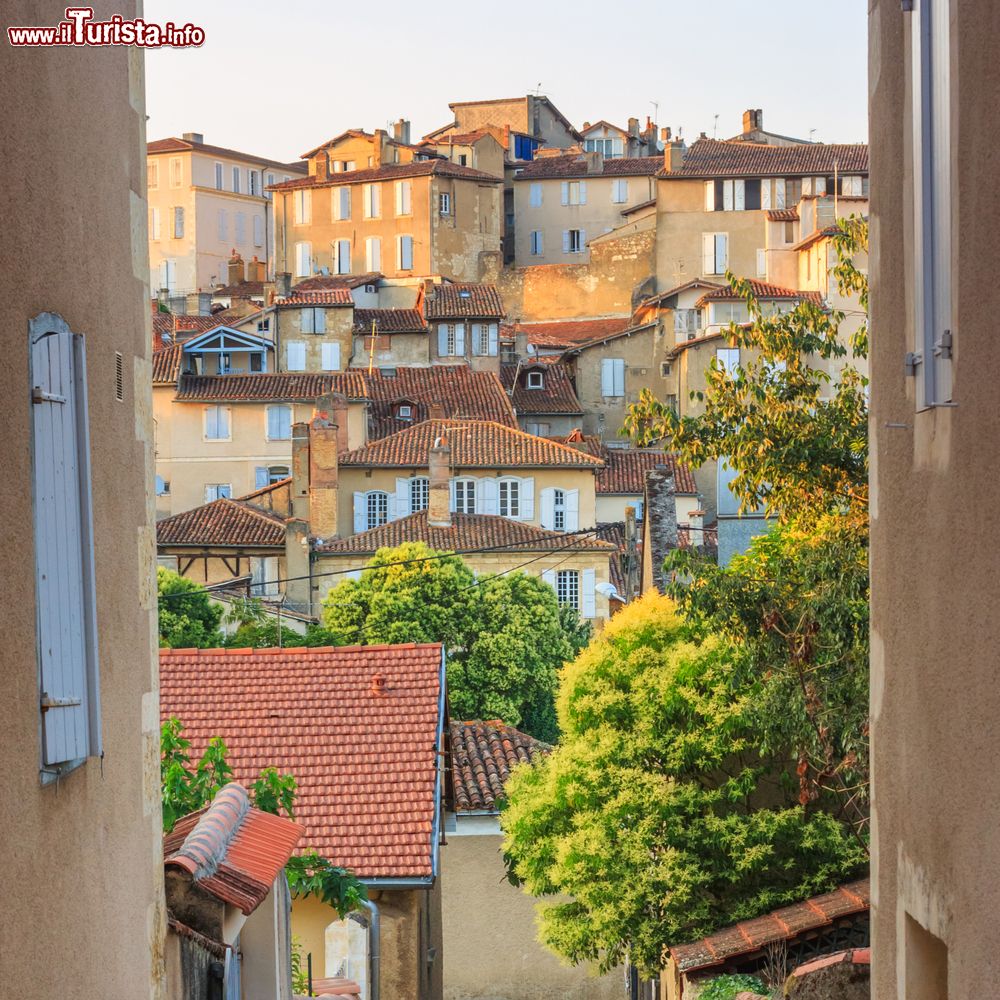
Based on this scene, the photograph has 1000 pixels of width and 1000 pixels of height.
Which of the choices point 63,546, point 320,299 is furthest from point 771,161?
point 63,546

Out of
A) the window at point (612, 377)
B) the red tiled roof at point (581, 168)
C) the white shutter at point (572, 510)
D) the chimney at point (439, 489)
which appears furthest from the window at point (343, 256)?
the chimney at point (439, 489)

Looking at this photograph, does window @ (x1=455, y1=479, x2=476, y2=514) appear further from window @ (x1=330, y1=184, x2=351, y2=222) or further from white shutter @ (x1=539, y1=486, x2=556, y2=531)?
window @ (x1=330, y1=184, x2=351, y2=222)

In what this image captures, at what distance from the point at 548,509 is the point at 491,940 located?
3259 cm

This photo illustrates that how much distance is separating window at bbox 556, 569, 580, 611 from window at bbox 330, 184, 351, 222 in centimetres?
4153

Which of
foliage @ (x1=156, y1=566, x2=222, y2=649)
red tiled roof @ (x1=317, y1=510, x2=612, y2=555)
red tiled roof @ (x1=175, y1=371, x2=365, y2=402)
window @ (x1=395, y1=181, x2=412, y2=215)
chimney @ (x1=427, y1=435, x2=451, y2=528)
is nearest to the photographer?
foliage @ (x1=156, y1=566, x2=222, y2=649)

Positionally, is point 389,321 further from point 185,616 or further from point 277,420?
point 185,616

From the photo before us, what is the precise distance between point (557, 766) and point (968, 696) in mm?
13371

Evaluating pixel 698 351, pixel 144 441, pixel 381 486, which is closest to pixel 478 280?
pixel 698 351

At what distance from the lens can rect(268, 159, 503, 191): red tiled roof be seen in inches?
3425

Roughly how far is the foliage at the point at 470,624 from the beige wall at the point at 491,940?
18.6 meters

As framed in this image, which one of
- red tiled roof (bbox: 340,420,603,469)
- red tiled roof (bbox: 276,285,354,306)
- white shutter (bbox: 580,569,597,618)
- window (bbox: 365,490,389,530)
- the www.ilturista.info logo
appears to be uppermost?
red tiled roof (bbox: 276,285,354,306)

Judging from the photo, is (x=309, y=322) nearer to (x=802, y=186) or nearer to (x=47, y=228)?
(x=802, y=186)

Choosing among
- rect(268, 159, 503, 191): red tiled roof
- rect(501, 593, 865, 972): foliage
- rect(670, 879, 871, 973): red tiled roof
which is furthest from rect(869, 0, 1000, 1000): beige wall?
rect(268, 159, 503, 191): red tiled roof

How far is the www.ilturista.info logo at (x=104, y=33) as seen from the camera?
564 cm
